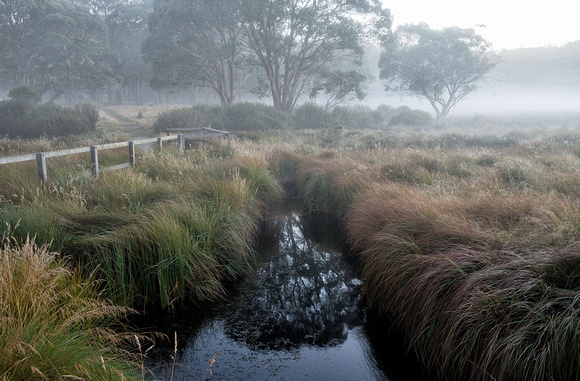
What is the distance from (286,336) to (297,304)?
0.74 metres

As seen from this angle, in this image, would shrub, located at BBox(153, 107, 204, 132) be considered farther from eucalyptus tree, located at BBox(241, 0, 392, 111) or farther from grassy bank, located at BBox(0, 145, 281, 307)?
grassy bank, located at BBox(0, 145, 281, 307)

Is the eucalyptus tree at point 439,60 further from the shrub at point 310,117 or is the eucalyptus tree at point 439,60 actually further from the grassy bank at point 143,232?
the grassy bank at point 143,232

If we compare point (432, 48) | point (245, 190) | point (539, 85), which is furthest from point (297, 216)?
point (539, 85)

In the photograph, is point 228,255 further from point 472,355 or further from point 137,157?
point 137,157

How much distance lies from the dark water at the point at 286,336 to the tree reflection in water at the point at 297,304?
11 mm

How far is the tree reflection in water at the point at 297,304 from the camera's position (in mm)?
4117

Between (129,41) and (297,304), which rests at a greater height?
(129,41)

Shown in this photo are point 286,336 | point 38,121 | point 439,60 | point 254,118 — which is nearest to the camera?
point 286,336

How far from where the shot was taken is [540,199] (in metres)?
5.50

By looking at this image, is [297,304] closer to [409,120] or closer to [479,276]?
[479,276]

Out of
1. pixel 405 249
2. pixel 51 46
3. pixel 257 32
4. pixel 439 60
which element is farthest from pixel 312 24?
pixel 51 46

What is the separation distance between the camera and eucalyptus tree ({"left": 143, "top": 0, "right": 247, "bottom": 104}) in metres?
26.3

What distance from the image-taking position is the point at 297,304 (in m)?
4.83

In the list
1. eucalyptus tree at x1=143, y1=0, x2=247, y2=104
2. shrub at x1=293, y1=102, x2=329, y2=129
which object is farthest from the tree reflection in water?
eucalyptus tree at x1=143, y1=0, x2=247, y2=104
